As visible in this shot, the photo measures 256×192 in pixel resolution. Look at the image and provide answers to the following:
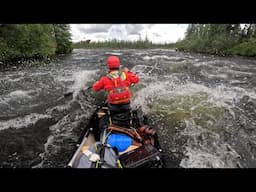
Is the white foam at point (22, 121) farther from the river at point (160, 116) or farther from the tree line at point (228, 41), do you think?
the tree line at point (228, 41)

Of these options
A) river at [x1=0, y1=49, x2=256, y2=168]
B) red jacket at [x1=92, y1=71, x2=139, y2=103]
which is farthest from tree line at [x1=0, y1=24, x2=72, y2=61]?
red jacket at [x1=92, y1=71, x2=139, y2=103]

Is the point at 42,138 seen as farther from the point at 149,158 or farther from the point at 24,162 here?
the point at 149,158

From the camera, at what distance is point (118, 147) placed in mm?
4578

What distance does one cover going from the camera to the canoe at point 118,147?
408 cm

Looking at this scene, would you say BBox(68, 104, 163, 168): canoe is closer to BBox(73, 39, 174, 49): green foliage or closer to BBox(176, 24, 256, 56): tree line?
BBox(176, 24, 256, 56): tree line

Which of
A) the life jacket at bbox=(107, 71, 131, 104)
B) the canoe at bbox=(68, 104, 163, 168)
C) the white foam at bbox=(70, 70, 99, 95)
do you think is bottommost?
the white foam at bbox=(70, 70, 99, 95)

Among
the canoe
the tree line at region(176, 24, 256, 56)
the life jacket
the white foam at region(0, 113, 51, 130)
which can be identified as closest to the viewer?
the canoe

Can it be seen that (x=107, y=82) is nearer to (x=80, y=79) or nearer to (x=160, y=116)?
(x=160, y=116)

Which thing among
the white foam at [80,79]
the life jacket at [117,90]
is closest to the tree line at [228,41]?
the white foam at [80,79]

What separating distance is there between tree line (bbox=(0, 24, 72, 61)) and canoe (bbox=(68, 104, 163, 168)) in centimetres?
1491

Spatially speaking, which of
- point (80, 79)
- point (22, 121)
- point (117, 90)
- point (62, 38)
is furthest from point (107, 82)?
point (62, 38)

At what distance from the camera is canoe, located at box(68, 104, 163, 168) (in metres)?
4.08

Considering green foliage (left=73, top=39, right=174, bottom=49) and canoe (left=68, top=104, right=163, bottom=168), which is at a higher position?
canoe (left=68, top=104, right=163, bottom=168)

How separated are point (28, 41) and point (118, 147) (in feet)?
60.9
